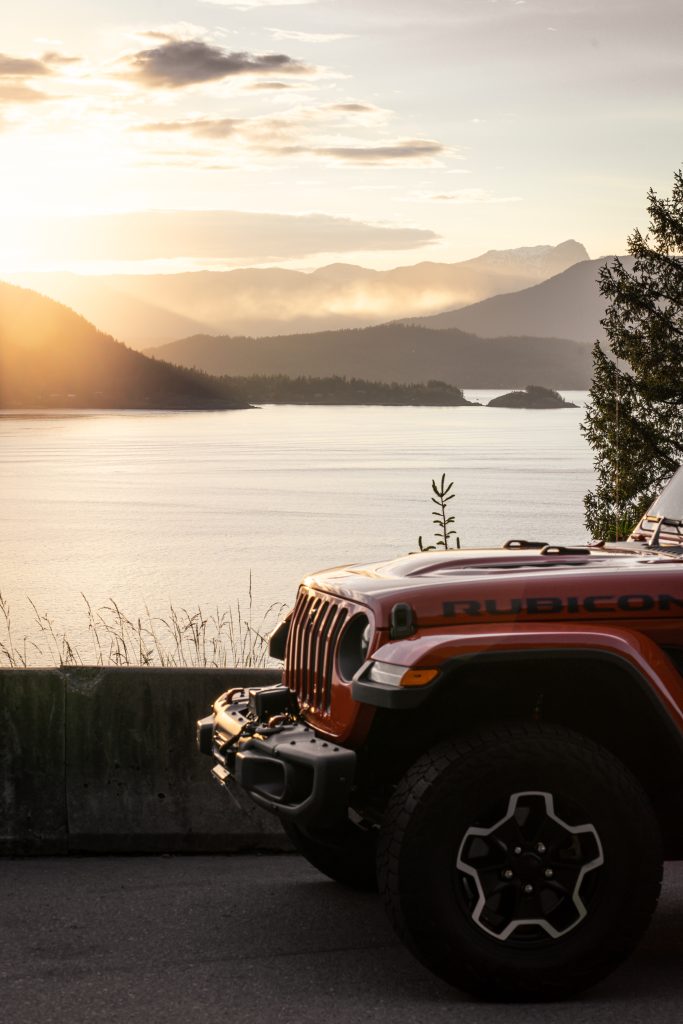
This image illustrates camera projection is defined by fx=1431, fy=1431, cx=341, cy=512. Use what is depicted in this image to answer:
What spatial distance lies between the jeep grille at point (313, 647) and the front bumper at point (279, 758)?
0.09 m

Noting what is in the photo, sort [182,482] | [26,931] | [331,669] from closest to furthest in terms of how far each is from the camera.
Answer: [331,669] → [26,931] → [182,482]

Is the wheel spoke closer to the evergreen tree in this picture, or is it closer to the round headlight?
the round headlight

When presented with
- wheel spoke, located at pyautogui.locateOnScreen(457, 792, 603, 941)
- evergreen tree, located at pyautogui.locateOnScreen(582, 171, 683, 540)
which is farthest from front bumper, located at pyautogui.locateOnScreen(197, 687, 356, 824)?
evergreen tree, located at pyautogui.locateOnScreen(582, 171, 683, 540)

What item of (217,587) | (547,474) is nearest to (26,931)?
(217,587)

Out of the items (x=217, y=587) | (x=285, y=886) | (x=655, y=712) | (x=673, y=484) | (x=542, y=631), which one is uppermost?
(x=673, y=484)

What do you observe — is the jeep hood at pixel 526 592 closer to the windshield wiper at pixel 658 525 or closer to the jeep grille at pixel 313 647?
the jeep grille at pixel 313 647

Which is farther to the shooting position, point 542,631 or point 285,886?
point 285,886

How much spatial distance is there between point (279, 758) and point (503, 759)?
752mm

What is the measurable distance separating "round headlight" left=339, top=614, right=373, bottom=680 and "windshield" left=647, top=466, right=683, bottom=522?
1.55 metres

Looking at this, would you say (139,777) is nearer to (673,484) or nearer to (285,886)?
(285,886)

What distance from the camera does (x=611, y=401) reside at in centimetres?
5509

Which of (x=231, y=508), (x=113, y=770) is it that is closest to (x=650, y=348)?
(x=231, y=508)

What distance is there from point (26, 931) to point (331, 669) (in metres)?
1.51

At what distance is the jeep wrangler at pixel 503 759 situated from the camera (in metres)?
4.18
